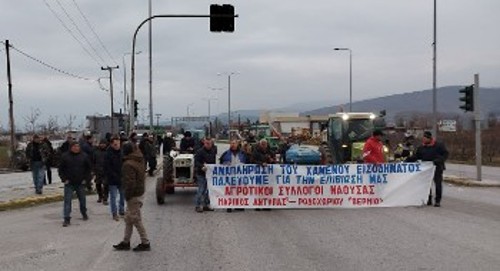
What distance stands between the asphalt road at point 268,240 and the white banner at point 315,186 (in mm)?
605

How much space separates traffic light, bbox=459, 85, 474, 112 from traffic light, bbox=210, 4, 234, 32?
30.7ft

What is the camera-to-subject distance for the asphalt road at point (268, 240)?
31.2ft

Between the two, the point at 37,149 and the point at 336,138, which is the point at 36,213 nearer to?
the point at 37,149

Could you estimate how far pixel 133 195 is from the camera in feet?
35.9

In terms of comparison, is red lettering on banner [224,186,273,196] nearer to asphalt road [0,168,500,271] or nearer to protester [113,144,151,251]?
asphalt road [0,168,500,271]

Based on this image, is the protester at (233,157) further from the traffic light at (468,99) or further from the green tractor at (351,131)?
the traffic light at (468,99)

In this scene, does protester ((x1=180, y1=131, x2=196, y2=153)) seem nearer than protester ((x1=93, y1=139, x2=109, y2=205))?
No

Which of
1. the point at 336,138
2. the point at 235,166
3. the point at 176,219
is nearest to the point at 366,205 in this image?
the point at 235,166

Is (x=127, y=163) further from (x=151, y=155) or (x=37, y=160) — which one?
(x=151, y=155)

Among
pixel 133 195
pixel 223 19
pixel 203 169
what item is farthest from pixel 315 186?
pixel 223 19

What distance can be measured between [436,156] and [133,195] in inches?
352

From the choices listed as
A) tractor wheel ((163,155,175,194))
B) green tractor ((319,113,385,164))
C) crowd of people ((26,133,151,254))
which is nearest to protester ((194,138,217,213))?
crowd of people ((26,133,151,254))

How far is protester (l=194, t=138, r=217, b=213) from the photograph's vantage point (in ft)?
53.3

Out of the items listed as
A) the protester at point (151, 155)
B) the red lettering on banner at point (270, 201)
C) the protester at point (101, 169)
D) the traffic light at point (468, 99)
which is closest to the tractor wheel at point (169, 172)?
the protester at point (101, 169)
